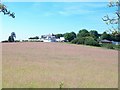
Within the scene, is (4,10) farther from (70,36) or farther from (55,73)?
(70,36)

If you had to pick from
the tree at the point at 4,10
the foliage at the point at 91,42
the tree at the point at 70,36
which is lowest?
the foliage at the point at 91,42

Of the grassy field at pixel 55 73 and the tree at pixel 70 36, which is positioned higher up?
the tree at pixel 70 36

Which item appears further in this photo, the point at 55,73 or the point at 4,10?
the point at 55,73

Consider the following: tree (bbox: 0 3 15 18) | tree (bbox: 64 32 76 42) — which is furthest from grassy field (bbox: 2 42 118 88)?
tree (bbox: 64 32 76 42)

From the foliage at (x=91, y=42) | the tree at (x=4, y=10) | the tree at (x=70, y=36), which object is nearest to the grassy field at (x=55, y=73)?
the tree at (x=4, y=10)

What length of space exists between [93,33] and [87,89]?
85.4 meters

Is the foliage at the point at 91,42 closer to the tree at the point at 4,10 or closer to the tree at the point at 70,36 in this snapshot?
the tree at the point at 70,36

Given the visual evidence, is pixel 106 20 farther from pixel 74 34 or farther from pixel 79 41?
pixel 74 34

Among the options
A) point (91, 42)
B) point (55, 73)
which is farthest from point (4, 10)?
point (91, 42)

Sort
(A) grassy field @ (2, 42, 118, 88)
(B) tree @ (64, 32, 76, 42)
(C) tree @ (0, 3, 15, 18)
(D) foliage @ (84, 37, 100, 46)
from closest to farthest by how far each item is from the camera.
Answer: (C) tree @ (0, 3, 15, 18) → (A) grassy field @ (2, 42, 118, 88) → (D) foliage @ (84, 37, 100, 46) → (B) tree @ (64, 32, 76, 42)

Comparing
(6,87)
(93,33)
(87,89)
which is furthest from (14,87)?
(93,33)

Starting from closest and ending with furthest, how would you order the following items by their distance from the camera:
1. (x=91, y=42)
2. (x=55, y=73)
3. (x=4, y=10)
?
1. (x=4, y=10)
2. (x=55, y=73)
3. (x=91, y=42)

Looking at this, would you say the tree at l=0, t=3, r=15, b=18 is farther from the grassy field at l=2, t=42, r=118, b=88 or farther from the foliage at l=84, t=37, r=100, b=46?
the foliage at l=84, t=37, r=100, b=46

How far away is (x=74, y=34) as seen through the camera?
109 m
